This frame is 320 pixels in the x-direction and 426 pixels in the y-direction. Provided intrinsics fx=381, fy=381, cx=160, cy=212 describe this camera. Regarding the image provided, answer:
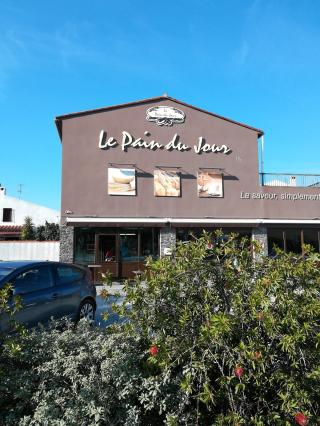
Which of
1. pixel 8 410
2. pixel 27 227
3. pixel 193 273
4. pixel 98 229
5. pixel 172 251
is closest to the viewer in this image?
pixel 8 410

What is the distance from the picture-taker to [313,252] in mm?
3295

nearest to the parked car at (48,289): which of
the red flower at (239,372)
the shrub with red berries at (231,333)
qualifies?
the shrub with red berries at (231,333)

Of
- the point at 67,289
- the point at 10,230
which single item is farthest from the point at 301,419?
the point at 10,230

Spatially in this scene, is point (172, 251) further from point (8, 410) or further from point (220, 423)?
point (8, 410)

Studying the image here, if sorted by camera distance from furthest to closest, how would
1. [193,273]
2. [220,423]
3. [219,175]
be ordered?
[219,175]
[193,273]
[220,423]

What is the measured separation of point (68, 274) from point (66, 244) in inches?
Answer: 429

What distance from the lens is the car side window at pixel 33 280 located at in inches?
249

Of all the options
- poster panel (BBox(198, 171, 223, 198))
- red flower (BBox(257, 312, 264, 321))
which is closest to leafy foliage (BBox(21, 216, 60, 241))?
poster panel (BBox(198, 171, 223, 198))

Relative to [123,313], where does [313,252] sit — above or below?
above

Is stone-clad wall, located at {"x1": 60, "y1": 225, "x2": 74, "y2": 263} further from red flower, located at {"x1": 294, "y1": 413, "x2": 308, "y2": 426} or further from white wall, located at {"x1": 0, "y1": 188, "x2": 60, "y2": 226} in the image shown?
white wall, located at {"x1": 0, "y1": 188, "x2": 60, "y2": 226}

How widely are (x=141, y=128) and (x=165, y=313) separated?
58.2 feet

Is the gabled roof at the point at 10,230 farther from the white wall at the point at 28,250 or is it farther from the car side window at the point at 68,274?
the car side window at the point at 68,274

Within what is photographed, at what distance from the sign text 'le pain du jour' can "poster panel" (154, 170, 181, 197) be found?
140cm

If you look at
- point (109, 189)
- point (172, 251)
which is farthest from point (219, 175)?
point (172, 251)
